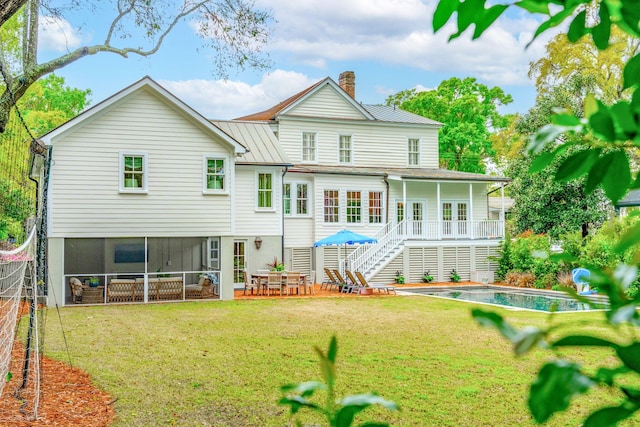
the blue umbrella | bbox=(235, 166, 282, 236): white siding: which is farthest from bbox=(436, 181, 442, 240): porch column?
bbox=(235, 166, 282, 236): white siding

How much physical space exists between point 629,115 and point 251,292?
75.6ft

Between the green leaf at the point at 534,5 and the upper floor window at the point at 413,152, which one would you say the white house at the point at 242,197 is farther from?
the green leaf at the point at 534,5

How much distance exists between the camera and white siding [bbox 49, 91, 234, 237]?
64.5 feet

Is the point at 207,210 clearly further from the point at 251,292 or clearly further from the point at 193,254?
the point at 193,254

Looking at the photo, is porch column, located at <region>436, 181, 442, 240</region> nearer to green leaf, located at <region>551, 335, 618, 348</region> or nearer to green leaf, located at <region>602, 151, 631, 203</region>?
green leaf, located at <region>602, 151, 631, 203</region>

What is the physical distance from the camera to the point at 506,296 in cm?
2284

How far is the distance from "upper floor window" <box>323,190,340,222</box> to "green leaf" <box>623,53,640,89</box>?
26.7 metres

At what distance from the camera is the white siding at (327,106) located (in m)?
29.4

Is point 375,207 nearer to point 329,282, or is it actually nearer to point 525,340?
point 329,282

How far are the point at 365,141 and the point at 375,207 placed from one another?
380 centimetres

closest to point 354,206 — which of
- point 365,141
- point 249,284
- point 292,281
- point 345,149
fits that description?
point 345,149

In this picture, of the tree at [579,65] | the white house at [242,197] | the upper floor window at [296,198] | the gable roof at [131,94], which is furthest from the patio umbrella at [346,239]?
the tree at [579,65]

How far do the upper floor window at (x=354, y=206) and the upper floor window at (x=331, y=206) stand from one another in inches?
23.5

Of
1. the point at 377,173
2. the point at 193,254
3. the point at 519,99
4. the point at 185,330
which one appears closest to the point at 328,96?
the point at 377,173
